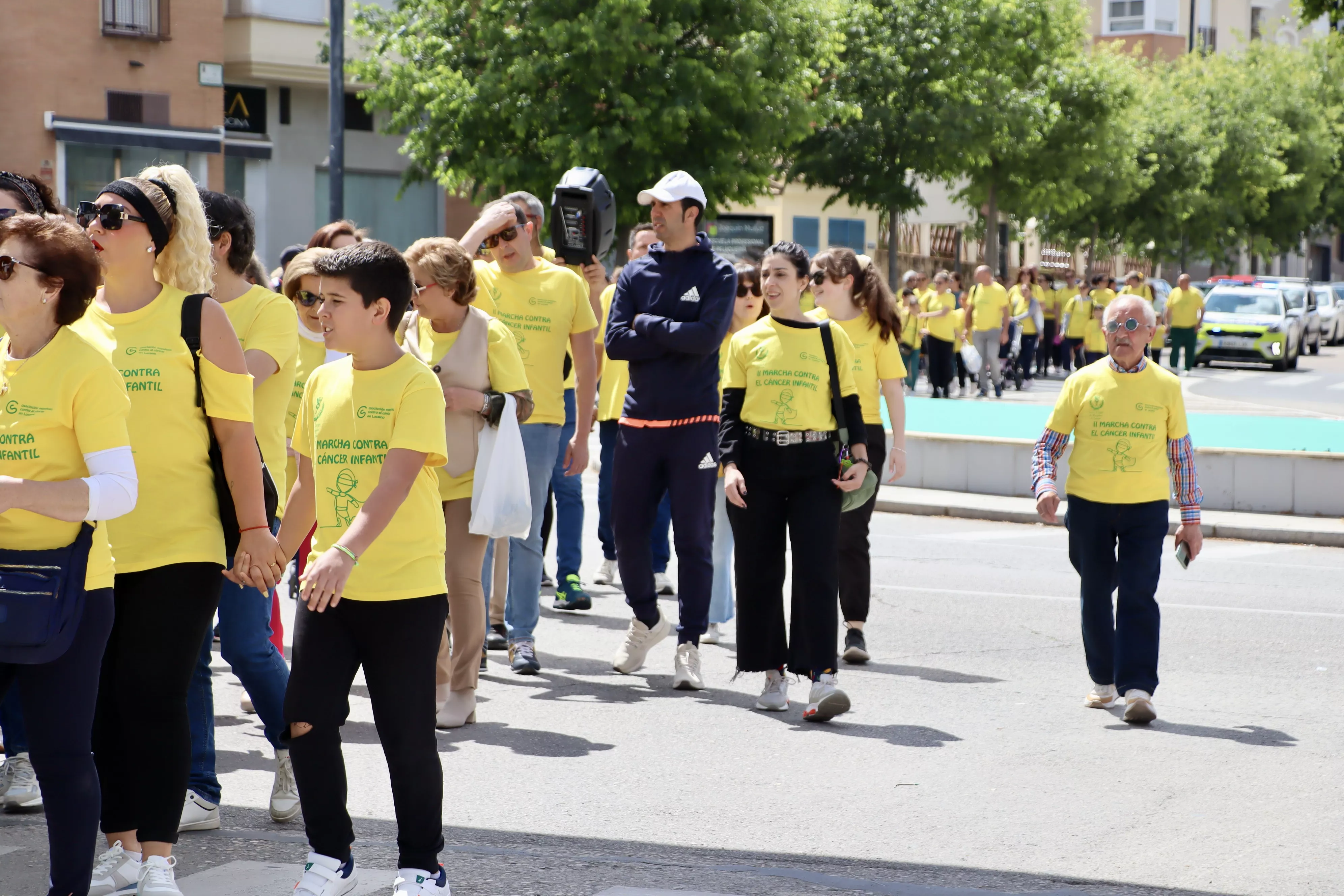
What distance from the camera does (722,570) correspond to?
8.61 m

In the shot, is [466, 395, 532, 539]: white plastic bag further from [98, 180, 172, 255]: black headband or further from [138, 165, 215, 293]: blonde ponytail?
[98, 180, 172, 255]: black headband

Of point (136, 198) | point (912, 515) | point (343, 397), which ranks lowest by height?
point (912, 515)

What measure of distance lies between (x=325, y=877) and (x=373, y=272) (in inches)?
58.9

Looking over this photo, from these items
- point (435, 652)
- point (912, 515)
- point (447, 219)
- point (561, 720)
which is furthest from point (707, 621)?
point (447, 219)

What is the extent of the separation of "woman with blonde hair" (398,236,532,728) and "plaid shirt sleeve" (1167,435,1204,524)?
2.69 meters

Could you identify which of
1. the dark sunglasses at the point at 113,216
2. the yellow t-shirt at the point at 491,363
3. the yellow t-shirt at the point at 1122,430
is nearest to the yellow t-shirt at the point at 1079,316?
the yellow t-shirt at the point at 1122,430

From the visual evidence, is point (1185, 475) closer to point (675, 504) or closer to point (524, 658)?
point (675, 504)

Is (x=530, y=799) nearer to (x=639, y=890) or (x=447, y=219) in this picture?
(x=639, y=890)

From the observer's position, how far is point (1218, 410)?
23734mm

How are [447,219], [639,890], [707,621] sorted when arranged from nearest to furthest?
[639,890] < [707,621] < [447,219]

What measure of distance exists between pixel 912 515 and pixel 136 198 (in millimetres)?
10807

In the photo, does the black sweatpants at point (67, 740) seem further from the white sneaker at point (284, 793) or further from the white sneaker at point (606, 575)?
the white sneaker at point (606, 575)

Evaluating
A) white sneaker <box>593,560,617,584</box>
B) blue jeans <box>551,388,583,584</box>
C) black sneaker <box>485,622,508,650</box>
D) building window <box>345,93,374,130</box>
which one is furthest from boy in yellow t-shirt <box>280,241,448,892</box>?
building window <box>345,93,374,130</box>

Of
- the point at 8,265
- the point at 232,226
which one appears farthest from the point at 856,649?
the point at 8,265
